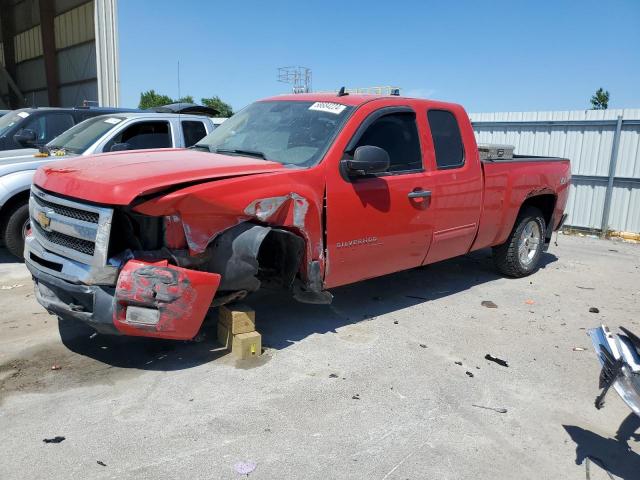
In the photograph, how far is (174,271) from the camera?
3400 millimetres

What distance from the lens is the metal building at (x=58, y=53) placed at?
60.8ft

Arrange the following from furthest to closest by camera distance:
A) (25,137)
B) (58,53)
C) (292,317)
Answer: (58,53), (25,137), (292,317)

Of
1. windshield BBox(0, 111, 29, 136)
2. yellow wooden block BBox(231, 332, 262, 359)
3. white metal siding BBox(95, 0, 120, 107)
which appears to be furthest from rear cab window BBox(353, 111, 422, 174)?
white metal siding BBox(95, 0, 120, 107)

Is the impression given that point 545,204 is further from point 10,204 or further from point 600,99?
point 600,99

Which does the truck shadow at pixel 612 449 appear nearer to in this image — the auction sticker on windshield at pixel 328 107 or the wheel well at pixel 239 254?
the wheel well at pixel 239 254

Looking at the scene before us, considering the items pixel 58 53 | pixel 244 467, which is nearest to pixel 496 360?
pixel 244 467

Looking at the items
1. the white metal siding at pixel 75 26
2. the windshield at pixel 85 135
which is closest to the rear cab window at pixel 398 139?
the windshield at pixel 85 135

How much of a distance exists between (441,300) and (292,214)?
2621 millimetres

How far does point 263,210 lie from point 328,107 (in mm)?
1444

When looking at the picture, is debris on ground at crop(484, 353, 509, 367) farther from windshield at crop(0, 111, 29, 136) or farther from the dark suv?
windshield at crop(0, 111, 29, 136)

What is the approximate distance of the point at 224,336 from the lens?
4262 millimetres

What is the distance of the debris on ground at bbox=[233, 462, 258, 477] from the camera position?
2785mm

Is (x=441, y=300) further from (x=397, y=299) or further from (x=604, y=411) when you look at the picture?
(x=604, y=411)

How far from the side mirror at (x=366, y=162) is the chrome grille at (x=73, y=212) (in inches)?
75.8
